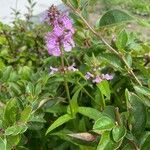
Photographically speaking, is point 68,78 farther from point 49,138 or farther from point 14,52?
point 14,52

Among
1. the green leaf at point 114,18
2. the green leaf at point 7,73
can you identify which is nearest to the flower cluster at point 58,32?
the green leaf at point 114,18

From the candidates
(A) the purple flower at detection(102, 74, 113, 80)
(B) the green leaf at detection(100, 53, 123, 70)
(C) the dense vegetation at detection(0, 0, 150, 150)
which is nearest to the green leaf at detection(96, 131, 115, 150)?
(C) the dense vegetation at detection(0, 0, 150, 150)

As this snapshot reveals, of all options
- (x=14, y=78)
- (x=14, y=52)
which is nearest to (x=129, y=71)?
(x=14, y=78)

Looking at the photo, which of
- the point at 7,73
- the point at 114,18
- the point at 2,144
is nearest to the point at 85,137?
the point at 2,144

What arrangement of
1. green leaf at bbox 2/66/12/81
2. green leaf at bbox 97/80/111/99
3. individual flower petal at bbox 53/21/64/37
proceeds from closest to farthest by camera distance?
individual flower petal at bbox 53/21/64/37 < green leaf at bbox 97/80/111/99 < green leaf at bbox 2/66/12/81

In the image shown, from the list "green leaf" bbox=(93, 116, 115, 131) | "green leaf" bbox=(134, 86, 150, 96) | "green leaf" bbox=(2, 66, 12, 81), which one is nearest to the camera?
"green leaf" bbox=(93, 116, 115, 131)

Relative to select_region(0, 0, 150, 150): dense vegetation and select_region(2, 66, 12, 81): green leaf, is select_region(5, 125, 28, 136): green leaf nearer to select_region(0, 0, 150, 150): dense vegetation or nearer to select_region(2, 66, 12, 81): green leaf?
select_region(0, 0, 150, 150): dense vegetation

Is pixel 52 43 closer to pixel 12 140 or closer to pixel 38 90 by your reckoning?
pixel 38 90
